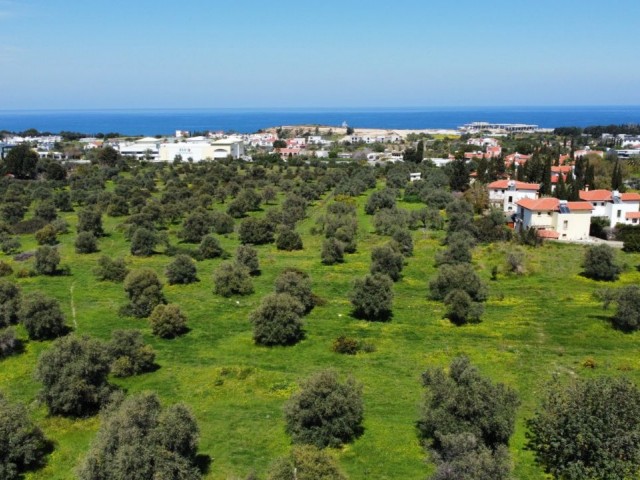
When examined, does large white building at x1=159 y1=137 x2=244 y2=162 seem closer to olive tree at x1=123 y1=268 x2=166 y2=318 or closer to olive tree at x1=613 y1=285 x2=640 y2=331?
olive tree at x1=123 y1=268 x2=166 y2=318

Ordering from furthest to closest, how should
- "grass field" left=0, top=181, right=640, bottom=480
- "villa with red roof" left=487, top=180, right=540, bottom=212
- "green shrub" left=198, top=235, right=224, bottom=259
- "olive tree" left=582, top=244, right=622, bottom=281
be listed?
"villa with red roof" left=487, top=180, right=540, bottom=212 < "green shrub" left=198, top=235, right=224, bottom=259 < "olive tree" left=582, top=244, right=622, bottom=281 < "grass field" left=0, top=181, right=640, bottom=480

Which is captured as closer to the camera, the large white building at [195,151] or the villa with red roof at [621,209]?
the villa with red roof at [621,209]

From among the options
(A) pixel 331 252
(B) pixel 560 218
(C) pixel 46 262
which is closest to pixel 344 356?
(A) pixel 331 252

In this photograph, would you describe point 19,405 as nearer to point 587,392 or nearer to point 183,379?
point 183,379

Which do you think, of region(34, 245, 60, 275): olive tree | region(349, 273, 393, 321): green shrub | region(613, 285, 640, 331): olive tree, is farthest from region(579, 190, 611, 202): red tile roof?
region(34, 245, 60, 275): olive tree

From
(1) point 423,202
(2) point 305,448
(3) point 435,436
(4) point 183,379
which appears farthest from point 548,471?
(1) point 423,202

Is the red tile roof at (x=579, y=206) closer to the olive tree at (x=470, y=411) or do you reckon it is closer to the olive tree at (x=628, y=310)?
the olive tree at (x=628, y=310)

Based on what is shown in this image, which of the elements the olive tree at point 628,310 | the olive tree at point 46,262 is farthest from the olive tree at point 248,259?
the olive tree at point 628,310
